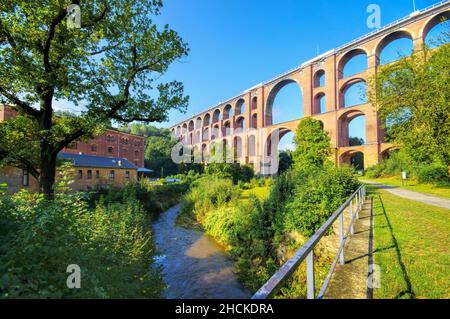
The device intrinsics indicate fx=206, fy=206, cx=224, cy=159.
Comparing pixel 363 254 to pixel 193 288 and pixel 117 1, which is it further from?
pixel 117 1

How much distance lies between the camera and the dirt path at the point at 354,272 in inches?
96.6

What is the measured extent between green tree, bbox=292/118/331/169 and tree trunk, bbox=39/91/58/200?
48.5ft

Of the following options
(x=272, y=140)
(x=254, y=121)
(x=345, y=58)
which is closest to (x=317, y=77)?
(x=345, y=58)

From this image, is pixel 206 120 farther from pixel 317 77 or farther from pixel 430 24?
pixel 430 24

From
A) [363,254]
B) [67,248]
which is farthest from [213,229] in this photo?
[67,248]

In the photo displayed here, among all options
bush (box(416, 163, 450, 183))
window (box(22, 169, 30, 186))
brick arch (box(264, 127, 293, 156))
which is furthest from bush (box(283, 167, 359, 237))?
brick arch (box(264, 127, 293, 156))

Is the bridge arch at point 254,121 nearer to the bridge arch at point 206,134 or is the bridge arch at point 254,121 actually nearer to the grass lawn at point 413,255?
the bridge arch at point 206,134

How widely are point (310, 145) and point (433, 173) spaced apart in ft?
30.4

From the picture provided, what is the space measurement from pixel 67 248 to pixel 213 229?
813 cm


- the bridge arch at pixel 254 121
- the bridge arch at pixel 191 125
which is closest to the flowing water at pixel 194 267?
the bridge arch at pixel 254 121
